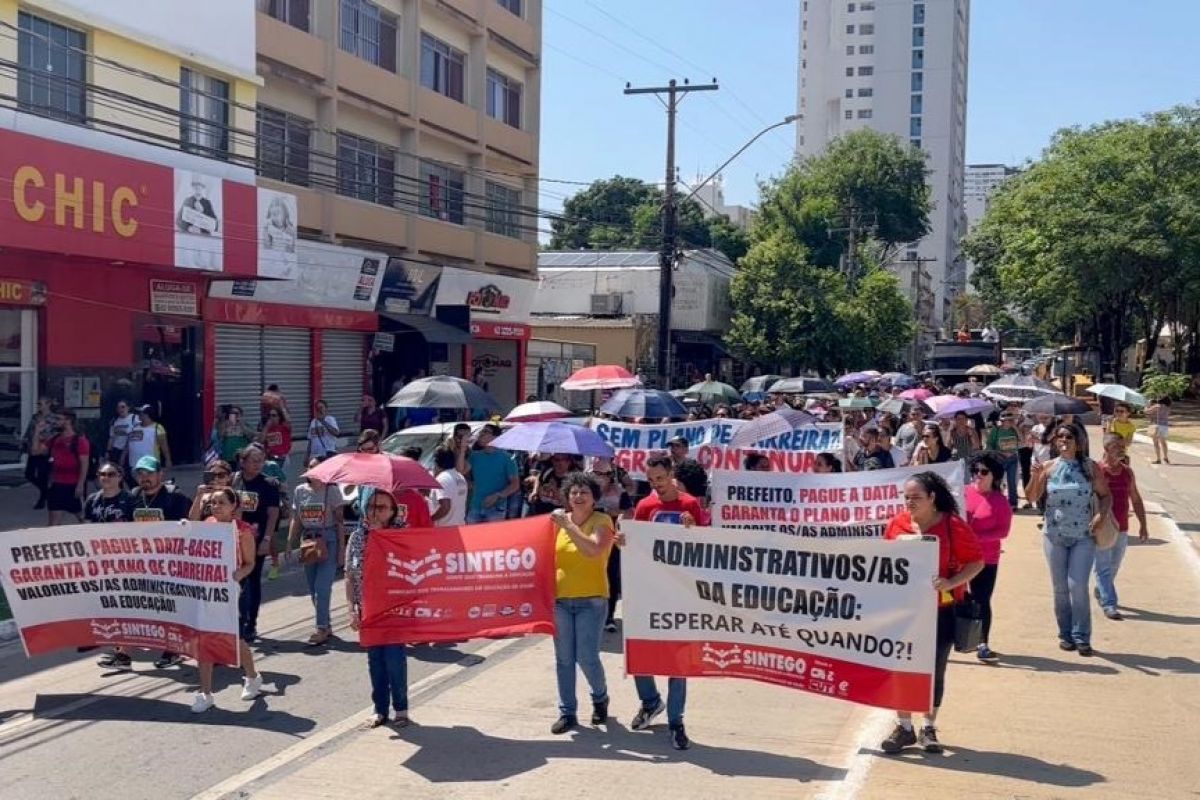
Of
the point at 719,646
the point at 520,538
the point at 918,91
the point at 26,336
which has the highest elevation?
the point at 918,91

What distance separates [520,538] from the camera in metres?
7.91

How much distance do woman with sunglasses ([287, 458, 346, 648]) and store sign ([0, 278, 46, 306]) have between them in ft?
38.2

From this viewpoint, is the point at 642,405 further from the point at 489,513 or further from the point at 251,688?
the point at 251,688

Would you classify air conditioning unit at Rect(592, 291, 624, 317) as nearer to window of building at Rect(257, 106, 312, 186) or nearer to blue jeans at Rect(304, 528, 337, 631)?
window of building at Rect(257, 106, 312, 186)

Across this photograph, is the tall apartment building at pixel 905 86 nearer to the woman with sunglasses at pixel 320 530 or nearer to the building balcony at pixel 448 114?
the building balcony at pixel 448 114

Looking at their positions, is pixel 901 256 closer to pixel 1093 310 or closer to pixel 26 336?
pixel 1093 310

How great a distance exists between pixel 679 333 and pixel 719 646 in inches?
1733

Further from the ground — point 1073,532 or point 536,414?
point 536,414

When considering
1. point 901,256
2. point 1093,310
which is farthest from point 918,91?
point 1093,310

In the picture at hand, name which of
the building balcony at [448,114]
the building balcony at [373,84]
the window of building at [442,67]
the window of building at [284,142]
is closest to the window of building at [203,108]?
the window of building at [284,142]

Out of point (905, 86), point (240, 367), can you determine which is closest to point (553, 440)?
point (240, 367)

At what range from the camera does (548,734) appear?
7594mm

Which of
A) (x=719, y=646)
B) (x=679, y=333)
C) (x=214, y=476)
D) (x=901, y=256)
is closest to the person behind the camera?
(x=719, y=646)

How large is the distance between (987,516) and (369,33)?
24.6 m
